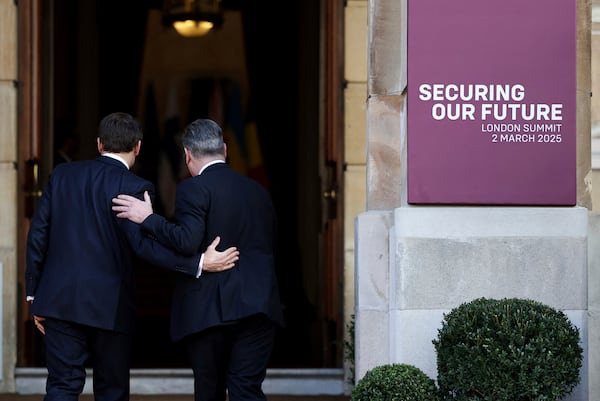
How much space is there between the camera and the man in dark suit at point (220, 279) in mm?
6516

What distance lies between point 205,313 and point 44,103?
407 centimetres

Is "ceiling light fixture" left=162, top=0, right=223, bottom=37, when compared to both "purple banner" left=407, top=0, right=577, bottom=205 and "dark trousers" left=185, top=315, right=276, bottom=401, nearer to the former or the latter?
"purple banner" left=407, top=0, right=577, bottom=205

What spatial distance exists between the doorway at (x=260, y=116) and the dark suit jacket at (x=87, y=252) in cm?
306

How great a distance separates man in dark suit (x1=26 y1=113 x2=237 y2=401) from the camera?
6.50m

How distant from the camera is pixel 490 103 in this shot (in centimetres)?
727

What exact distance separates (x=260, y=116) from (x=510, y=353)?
11.2 metres

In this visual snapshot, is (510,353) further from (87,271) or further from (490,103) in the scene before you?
(87,271)

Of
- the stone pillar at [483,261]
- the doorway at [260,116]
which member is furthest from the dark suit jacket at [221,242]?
the doorway at [260,116]

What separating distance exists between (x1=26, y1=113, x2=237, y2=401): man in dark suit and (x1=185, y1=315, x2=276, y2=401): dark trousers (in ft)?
1.14

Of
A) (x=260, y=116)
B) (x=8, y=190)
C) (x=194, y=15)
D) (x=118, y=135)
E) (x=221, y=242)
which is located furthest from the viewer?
(x=260, y=116)

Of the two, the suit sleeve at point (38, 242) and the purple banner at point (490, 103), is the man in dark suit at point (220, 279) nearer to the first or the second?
the suit sleeve at point (38, 242)

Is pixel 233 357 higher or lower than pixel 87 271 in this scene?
lower

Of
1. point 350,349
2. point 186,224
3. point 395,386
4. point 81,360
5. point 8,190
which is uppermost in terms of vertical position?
point 8,190

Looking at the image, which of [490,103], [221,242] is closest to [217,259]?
[221,242]
